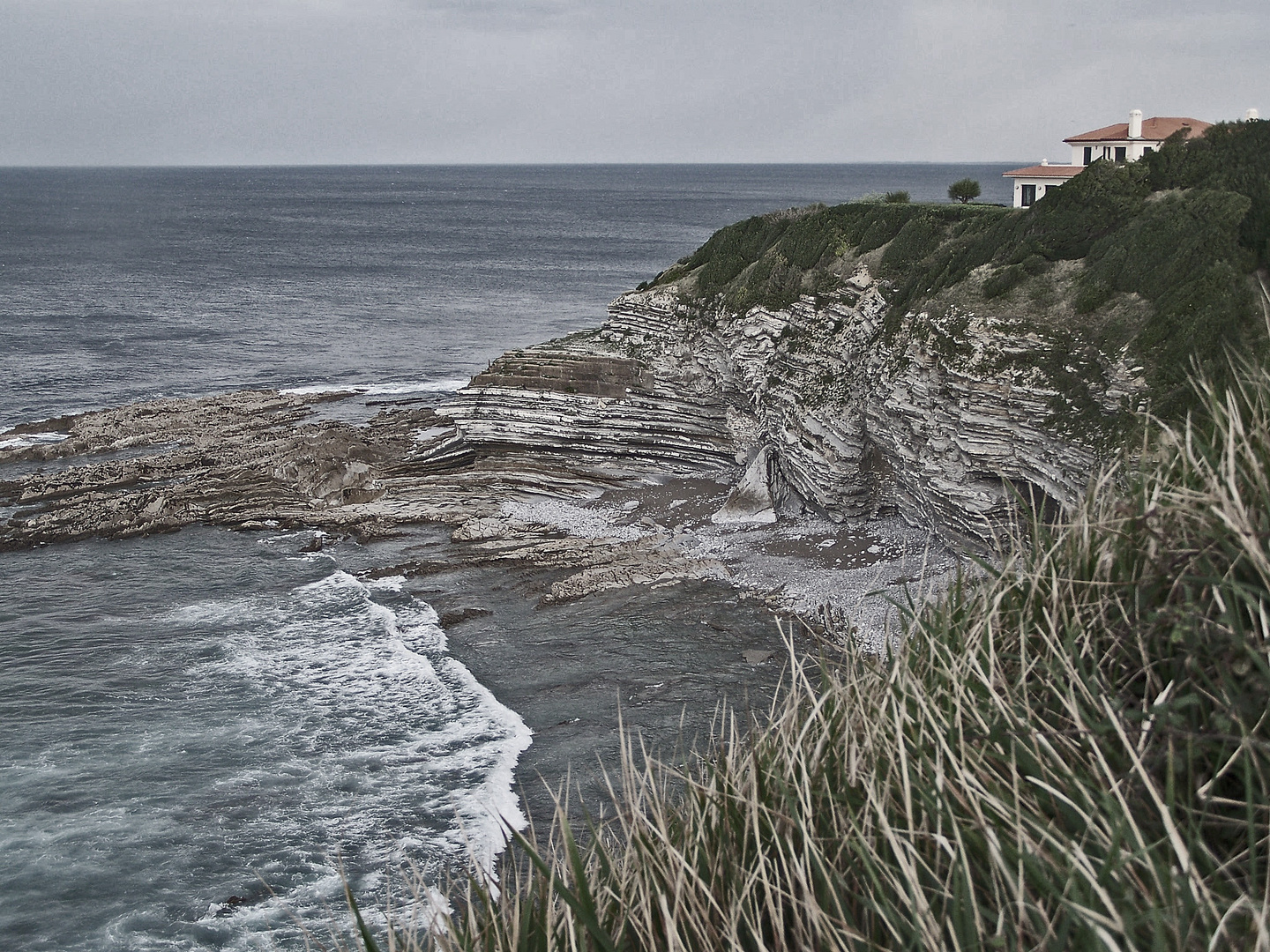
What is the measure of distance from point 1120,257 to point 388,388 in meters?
35.1

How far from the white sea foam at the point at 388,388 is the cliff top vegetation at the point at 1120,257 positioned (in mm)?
22187

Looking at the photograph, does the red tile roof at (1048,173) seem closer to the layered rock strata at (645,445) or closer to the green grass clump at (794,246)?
the green grass clump at (794,246)

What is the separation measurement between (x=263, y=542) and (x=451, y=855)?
16.7 metres

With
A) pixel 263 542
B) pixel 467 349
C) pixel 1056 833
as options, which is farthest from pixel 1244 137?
pixel 467 349

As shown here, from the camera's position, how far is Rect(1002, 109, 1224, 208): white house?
35.4m

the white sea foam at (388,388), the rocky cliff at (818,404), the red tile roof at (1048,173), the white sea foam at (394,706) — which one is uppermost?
the red tile roof at (1048,173)

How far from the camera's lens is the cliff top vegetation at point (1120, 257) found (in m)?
19.6

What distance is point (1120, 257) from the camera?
22250mm

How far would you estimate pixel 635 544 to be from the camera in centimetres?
2769

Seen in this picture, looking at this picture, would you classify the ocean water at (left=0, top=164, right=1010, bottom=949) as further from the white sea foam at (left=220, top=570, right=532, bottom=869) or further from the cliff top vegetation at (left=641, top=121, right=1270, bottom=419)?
the cliff top vegetation at (left=641, top=121, right=1270, bottom=419)

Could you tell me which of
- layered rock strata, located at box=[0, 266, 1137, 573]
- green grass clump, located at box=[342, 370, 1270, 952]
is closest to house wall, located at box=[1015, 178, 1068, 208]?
layered rock strata, located at box=[0, 266, 1137, 573]

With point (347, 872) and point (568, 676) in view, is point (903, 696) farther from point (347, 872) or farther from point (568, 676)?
point (568, 676)

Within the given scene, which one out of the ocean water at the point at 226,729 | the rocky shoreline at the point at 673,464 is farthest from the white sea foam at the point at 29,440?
the ocean water at the point at 226,729

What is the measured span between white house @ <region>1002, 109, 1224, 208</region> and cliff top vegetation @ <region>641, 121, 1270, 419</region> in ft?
27.8
